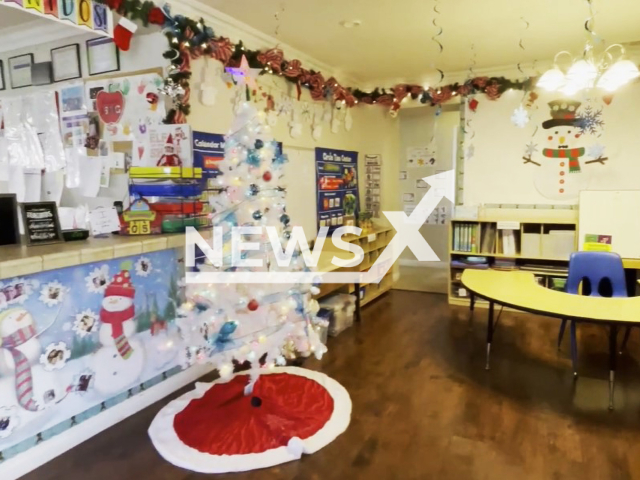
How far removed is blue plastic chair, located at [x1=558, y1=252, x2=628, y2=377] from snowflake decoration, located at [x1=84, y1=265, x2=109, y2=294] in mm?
3342

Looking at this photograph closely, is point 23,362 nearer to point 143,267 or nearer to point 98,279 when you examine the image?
point 98,279

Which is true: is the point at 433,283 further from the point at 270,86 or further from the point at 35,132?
the point at 35,132

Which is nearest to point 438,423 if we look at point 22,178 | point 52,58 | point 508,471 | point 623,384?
point 508,471

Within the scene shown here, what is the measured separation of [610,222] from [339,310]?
2.80 metres

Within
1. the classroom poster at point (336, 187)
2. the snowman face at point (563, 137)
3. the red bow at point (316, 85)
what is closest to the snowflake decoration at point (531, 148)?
the snowman face at point (563, 137)

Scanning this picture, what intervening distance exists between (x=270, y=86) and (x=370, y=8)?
112 centimetres

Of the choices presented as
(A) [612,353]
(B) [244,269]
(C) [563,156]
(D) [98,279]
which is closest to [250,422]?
(B) [244,269]

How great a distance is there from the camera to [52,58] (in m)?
3.38

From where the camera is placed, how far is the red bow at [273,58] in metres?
3.72

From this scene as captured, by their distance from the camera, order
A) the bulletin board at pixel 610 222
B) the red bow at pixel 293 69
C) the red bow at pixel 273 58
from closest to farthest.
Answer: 1. the red bow at pixel 273 58
2. the red bow at pixel 293 69
3. the bulletin board at pixel 610 222

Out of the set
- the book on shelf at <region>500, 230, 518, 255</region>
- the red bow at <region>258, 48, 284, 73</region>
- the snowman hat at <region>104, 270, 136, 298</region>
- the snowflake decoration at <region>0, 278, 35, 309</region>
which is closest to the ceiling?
the red bow at <region>258, 48, 284, 73</region>

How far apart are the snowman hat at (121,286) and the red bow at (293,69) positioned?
7.62ft

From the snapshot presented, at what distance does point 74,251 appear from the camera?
2299 millimetres

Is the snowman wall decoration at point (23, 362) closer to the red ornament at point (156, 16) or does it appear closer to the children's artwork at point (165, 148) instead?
the children's artwork at point (165, 148)
